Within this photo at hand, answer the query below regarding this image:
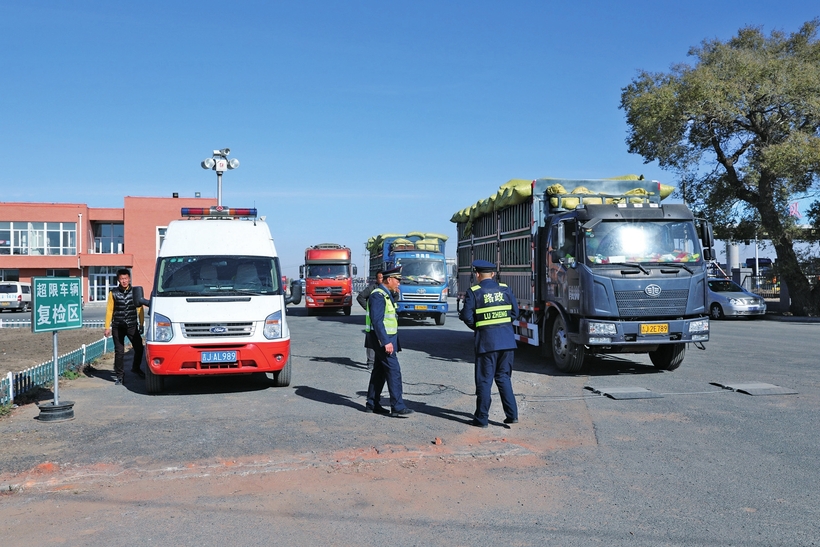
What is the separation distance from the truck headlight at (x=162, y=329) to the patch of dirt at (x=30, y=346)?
11.5ft

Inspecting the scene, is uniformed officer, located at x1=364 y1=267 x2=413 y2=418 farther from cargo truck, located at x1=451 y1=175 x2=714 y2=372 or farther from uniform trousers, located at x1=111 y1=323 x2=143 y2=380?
uniform trousers, located at x1=111 y1=323 x2=143 y2=380

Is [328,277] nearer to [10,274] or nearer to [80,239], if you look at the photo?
[80,239]

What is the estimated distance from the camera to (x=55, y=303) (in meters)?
8.81

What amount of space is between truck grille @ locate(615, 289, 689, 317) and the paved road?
113cm

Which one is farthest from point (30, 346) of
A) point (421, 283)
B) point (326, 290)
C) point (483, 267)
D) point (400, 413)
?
point (326, 290)

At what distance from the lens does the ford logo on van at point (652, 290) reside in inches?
433

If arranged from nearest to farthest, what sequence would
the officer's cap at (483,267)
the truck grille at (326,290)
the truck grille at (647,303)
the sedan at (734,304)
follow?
the officer's cap at (483,267)
the truck grille at (647,303)
the sedan at (734,304)
the truck grille at (326,290)

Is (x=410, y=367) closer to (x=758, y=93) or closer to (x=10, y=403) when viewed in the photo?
(x=10, y=403)

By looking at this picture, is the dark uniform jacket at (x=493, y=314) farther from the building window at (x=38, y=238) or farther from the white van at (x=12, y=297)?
the building window at (x=38, y=238)

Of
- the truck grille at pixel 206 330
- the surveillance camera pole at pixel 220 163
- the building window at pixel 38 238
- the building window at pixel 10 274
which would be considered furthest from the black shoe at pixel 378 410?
the building window at pixel 10 274

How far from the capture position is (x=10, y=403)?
8.98 metres

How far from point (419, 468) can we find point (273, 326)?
4.35m

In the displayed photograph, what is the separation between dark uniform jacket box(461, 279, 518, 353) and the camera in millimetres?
7902

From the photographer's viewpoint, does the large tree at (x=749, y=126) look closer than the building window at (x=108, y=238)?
Yes
